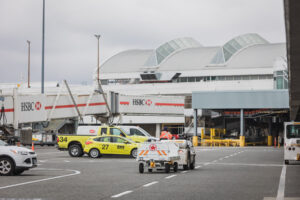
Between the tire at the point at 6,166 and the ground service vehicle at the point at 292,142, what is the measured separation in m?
14.3

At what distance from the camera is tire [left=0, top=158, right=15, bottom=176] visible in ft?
64.7

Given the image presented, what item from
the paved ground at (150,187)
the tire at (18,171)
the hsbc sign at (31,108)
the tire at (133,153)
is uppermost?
the hsbc sign at (31,108)

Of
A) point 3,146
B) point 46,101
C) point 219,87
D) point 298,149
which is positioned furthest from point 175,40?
point 3,146

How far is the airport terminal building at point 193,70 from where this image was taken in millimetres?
90375

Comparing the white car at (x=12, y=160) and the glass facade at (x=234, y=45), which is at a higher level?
the glass facade at (x=234, y=45)

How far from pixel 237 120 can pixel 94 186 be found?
247ft

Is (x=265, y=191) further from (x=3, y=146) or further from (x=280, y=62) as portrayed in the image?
(x=280, y=62)

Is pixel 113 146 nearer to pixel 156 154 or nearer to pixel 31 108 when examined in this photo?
pixel 156 154

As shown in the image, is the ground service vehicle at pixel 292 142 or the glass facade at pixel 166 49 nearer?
the ground service vehicle at pixel 292 142

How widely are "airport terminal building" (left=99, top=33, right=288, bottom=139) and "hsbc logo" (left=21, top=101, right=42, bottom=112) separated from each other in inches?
1519

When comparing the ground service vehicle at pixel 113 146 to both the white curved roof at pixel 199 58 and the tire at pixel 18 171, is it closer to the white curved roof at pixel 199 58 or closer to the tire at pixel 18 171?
the tire at pixel 18 171

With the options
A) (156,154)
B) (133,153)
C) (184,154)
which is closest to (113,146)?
(133,153)

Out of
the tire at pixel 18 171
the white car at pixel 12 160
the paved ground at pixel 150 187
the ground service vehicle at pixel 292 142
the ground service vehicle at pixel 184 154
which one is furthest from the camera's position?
the ground service vehicle at pixel 292 142

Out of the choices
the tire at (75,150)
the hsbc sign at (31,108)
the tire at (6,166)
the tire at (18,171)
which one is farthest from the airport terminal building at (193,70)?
the tire at (6,166)
